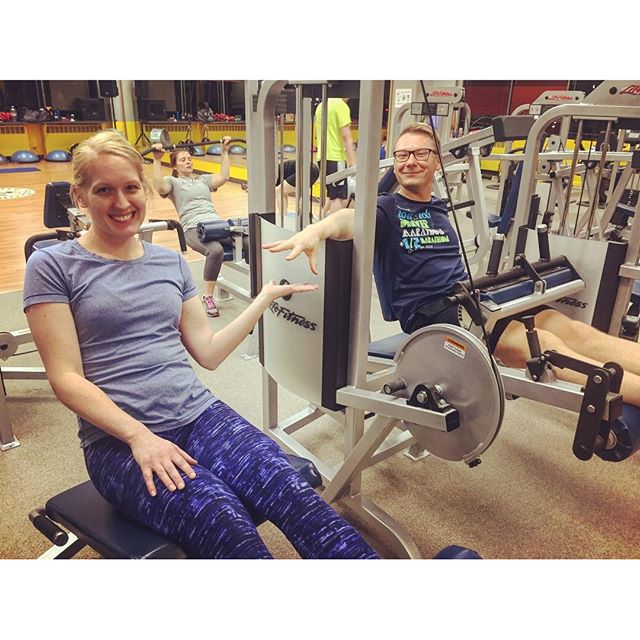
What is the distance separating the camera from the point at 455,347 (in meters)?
1.31

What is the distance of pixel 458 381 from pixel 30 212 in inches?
230

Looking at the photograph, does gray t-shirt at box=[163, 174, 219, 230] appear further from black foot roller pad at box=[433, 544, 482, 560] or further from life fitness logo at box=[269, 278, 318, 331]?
black foot roller pad at box=[433, 544, 482, 560]

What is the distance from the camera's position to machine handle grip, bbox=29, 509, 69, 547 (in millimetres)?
1165

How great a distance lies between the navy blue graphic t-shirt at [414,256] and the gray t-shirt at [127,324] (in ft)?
2.66

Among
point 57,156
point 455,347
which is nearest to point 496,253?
point 455,347

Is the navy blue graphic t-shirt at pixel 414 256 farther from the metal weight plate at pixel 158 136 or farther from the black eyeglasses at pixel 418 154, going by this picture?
the metal weight plate at pixel 158 136

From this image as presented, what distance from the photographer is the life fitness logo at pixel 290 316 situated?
158 cm

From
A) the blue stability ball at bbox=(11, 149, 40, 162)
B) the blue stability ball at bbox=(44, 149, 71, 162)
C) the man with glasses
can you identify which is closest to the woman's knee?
the man with glasses

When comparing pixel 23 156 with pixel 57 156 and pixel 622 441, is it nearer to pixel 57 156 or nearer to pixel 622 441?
pixel 57 156

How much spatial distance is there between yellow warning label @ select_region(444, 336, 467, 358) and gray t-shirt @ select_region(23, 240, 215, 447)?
60 cm

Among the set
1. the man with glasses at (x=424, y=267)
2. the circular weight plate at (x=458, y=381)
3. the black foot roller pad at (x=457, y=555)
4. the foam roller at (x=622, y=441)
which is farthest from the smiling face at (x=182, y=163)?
the black foot roller pad at (x=457, y=555)

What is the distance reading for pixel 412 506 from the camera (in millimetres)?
1877
